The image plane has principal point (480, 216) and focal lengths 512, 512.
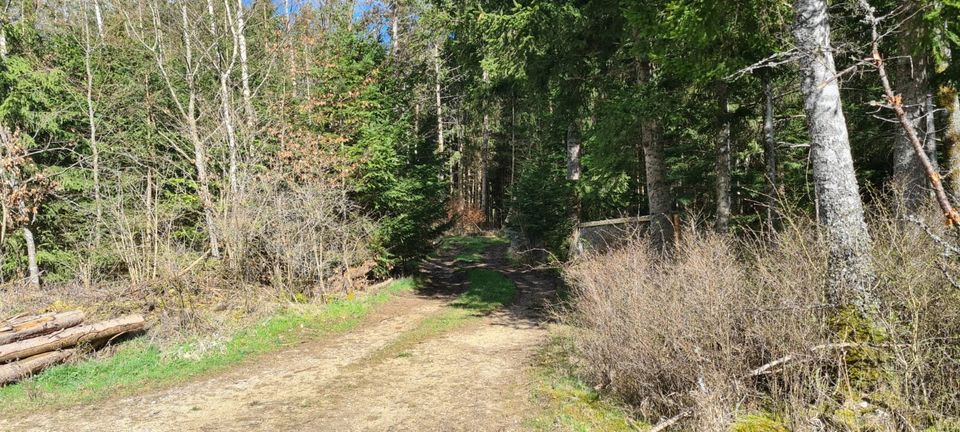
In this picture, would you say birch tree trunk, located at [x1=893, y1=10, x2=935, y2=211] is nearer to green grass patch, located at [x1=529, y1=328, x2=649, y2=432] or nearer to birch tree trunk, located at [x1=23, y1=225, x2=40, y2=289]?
green grass patch, located at [x1=529, y1=328, x2=649, y2=432]

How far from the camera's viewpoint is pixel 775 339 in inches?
172

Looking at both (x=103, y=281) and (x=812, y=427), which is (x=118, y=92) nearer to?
(x=103, y=281)

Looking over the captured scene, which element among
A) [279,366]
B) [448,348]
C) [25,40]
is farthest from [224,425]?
[25,40]

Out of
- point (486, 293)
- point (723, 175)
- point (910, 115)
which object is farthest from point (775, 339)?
point (486, 293)

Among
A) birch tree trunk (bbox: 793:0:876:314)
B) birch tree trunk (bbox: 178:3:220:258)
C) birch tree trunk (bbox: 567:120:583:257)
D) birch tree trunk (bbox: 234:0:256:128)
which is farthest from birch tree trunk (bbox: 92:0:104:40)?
Answer: birch tree trunk (bbox: 793:0:876:314)

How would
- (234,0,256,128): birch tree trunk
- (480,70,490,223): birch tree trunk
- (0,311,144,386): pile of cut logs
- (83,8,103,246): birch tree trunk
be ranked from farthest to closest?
(480,70,490,223): birch tree trunk → (83,8,103,246): birch tree trunk → (234,0,256,128): birch tree trunk → (0,311,144,386): pile of cut logs

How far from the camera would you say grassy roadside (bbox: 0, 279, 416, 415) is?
718 cm

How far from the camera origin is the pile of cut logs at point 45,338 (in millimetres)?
7746

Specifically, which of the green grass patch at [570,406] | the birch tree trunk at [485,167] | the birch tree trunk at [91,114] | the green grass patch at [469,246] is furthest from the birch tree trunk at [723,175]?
the birch tree trunk at [485,167]

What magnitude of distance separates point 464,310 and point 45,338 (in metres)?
8.03

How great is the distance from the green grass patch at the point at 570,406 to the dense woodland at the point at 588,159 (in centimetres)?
28

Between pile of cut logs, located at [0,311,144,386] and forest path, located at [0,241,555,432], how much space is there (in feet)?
6.18

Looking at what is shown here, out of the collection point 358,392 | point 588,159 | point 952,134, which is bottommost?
point 358,392

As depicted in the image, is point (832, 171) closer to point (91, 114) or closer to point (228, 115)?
point (228, 115)
